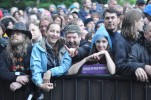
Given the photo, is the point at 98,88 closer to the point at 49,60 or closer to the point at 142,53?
the point at 142,53

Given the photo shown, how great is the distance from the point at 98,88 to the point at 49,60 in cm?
96

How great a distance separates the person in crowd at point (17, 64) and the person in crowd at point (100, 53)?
771 millimetres

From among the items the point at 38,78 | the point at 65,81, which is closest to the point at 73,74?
→ the point at 65,81

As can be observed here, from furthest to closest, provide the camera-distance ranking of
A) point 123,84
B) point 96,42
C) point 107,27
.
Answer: point 107,27 → point 96,42 → point 123,84

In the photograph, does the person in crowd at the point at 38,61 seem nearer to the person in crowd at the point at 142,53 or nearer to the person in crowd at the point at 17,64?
the person in crowd at the point at 17,64

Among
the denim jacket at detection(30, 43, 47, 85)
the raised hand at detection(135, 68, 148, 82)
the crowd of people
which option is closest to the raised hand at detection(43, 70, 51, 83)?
the crowd of people

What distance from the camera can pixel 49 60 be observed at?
21.1 ft

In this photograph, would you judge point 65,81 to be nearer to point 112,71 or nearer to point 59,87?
point 59,87

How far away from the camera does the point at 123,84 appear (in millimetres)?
5875

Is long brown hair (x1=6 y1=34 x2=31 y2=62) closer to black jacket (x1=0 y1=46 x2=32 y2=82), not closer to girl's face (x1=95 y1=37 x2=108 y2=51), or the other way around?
black jacket (x1=0 y1=46 x2=32 y2=82)

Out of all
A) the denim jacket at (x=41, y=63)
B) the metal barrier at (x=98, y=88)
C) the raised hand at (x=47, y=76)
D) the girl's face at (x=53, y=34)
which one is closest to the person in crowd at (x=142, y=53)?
the metal barrier at (x=98, y=88)

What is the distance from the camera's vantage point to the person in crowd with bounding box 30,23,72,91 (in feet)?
20.2

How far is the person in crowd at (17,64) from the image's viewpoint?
6.41m

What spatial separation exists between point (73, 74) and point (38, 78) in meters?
0.55
